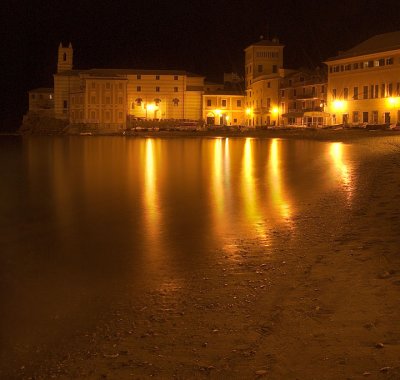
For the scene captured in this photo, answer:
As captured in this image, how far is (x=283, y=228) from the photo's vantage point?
10938mm

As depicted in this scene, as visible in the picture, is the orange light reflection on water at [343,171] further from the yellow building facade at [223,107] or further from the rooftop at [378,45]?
the yellow building facade at [223,107]

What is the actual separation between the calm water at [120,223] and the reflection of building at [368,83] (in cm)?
3254

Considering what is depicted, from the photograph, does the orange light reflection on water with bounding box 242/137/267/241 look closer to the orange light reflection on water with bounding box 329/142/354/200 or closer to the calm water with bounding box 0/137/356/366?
the calm water with bounding box 0/137/356/366

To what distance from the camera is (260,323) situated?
589 cm

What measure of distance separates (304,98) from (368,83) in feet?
36.8

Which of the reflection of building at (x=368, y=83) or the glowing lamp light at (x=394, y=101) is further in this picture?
the reflection of building at (x=368, y=83)

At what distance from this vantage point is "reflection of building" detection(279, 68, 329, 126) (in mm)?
64706

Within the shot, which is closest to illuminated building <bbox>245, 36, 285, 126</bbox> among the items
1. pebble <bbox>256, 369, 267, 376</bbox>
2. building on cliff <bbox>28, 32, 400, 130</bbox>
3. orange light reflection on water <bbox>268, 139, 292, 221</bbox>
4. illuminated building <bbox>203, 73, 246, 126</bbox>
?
building on cliff <bbox>28, 32, 400, 130</bbox>

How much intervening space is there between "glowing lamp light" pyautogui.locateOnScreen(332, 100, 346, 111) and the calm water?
3721 centimetres

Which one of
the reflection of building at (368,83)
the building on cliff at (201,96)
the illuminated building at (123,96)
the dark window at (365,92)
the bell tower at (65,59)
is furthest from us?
the bell tower at (65,59)

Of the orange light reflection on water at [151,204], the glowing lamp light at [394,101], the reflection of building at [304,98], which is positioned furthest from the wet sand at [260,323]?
the reflection of building at [304,98]

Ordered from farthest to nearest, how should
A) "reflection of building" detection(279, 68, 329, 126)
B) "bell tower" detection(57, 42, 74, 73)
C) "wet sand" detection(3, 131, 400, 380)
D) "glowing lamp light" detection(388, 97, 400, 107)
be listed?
"bell tower" detection(57, 42, 74, 73) < "reflection of building" detection(279, 68, 329, 126) < "glowing lamp light" detection(388, 97, 400, 107) < "wet sand" detection(3, 131, 400, 380)

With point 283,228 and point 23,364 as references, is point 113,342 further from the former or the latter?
point 283,228

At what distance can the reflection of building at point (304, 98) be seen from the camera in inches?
2547
